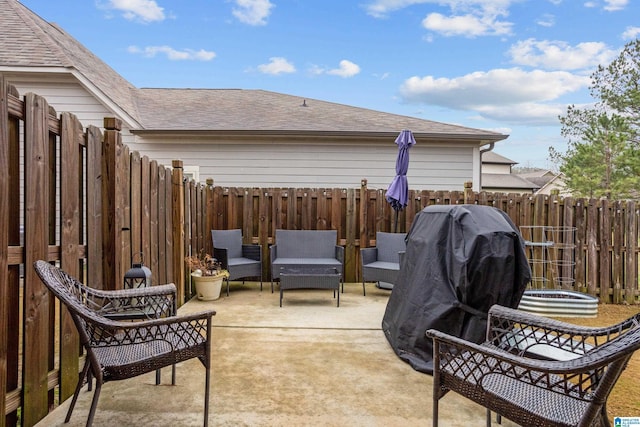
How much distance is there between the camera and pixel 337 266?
588 cm

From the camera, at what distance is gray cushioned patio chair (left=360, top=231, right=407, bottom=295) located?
603 centimetres

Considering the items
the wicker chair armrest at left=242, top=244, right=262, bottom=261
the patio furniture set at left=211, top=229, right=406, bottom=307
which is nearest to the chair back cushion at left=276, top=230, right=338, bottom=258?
the patio furniture set at left=211, top=229, right=406, bottom=307

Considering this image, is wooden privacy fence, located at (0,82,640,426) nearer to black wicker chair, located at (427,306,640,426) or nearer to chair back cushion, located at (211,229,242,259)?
chair back cushion, located at (211,229,242,259)

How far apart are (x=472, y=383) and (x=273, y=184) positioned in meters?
6.78

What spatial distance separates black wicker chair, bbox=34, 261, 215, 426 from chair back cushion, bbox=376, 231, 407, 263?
14.5 feet

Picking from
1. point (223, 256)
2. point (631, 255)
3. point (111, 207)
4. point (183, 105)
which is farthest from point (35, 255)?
point (183, 105)

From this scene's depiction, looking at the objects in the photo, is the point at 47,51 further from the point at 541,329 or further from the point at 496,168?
the point at 496,168

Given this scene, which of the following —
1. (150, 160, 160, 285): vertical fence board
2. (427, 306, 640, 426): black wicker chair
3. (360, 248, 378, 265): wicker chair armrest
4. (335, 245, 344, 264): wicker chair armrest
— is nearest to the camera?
(427, 306, 640, 426): black wicker chair

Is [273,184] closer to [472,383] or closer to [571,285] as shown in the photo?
[571,285]

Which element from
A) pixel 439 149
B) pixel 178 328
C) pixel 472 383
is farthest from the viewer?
pixel 439 149

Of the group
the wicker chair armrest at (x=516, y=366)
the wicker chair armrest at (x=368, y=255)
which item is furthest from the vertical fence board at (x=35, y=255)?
the wicker chair armrest at (x=368, y=255)

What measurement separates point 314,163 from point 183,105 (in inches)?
159

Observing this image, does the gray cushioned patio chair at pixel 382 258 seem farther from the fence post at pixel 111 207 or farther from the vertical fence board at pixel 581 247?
the fence post at pixel 111 207

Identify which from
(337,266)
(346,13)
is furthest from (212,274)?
(346,13)
